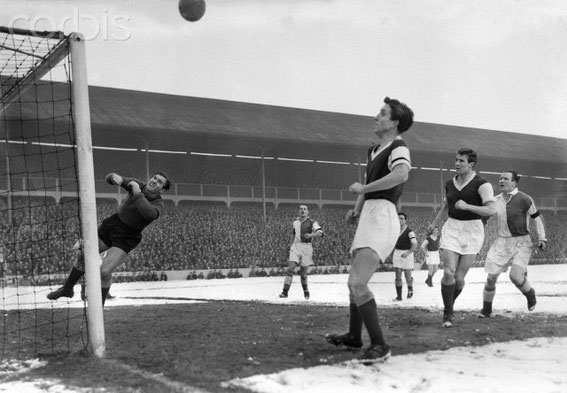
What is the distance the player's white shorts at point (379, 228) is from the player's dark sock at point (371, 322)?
15.6 inches

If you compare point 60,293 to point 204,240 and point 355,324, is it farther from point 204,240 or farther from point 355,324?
point 204,240

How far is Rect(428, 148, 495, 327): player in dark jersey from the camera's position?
7.87 meters

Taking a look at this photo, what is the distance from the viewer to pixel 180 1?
14.9 m

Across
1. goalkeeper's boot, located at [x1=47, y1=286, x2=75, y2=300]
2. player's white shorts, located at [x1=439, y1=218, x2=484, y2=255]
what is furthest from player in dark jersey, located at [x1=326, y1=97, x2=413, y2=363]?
goalkeeper's boot, located at [x1=47, y1=286, x2=75, y2=300]

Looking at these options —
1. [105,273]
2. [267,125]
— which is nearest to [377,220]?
[105,273]

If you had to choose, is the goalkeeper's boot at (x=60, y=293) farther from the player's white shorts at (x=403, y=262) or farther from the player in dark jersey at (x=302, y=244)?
the player's white shorts at (x=403, y=262)

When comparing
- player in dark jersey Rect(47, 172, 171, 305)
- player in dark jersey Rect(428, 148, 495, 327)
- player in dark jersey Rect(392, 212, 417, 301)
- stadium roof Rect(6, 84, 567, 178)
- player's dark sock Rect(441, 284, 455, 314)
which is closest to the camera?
player's dark sock Rect(441, 284, 455, 314)

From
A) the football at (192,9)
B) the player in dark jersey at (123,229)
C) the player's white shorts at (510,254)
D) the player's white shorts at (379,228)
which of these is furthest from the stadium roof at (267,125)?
the player's white shorts at (379,228)

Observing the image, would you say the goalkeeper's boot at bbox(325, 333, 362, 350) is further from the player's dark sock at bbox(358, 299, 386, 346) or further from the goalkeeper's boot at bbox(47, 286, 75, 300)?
the goalkeeper's boot at bbox(47, 286, 75, 300)

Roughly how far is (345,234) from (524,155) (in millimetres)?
17704

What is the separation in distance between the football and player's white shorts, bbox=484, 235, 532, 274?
27.5ft

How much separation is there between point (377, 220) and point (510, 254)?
464 centimetres

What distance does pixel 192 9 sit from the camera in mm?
14672

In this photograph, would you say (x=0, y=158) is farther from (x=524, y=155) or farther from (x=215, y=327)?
(x=524, y=155)
